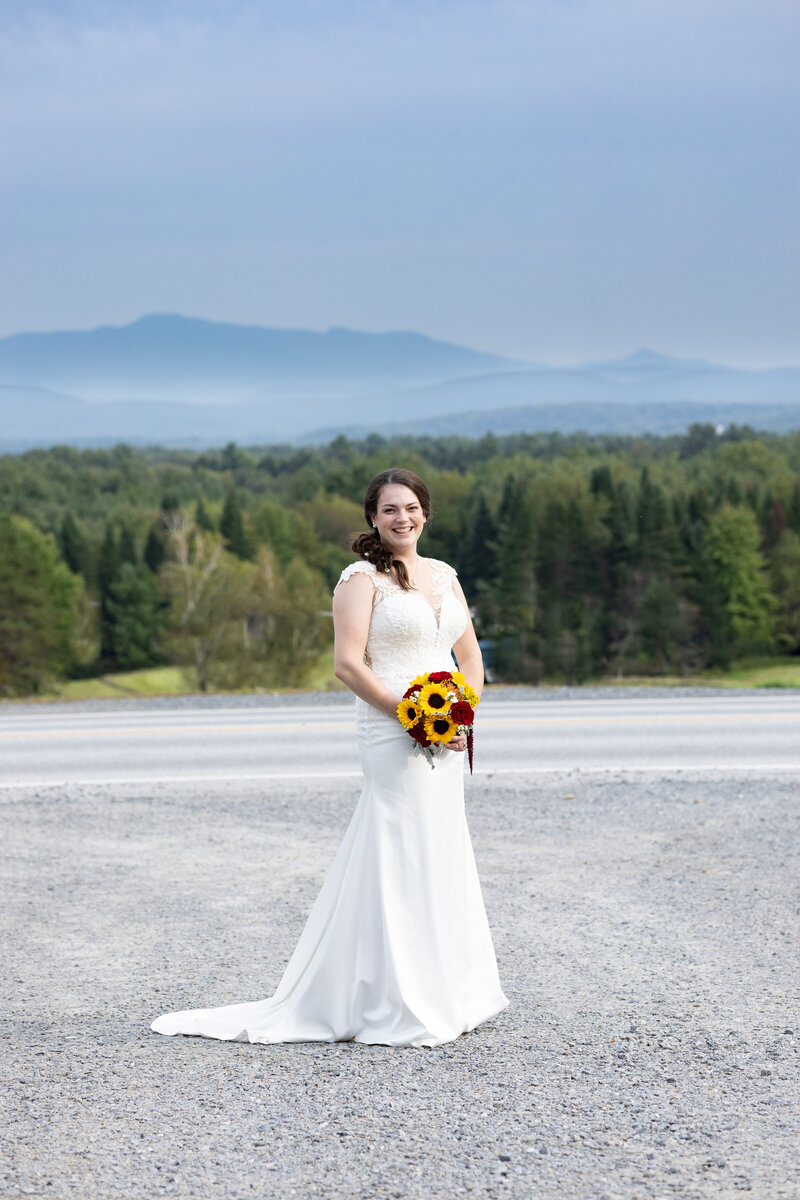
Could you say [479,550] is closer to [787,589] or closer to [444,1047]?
[787,589]

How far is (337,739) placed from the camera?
50.2ft

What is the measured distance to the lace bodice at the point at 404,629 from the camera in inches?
207

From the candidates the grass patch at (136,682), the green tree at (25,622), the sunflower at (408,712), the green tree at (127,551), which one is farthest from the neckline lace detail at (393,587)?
the green tree at (127,551)

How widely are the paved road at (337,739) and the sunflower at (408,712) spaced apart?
774cm

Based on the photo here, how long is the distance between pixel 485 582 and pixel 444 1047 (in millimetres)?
99237

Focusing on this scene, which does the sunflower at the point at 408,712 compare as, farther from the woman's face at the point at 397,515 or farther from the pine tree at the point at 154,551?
the pine tree at the point at 154,551

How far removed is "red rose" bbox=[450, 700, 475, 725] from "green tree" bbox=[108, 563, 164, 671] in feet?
287

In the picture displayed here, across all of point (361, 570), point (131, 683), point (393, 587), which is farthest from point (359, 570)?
point (131, 683)

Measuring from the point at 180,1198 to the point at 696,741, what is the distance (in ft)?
38.6

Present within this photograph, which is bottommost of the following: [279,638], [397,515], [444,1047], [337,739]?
[279,638]

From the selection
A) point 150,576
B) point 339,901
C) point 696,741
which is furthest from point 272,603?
point 339,901

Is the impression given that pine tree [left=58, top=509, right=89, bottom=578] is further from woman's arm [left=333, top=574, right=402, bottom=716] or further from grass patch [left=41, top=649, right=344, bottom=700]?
woman's arm [left=333, top=574, right=402, bottom=716]

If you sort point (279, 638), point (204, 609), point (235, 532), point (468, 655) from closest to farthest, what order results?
point (468, 655), point (204, 609), point (279, 638), point (235, 532)

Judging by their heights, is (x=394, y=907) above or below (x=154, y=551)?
below
